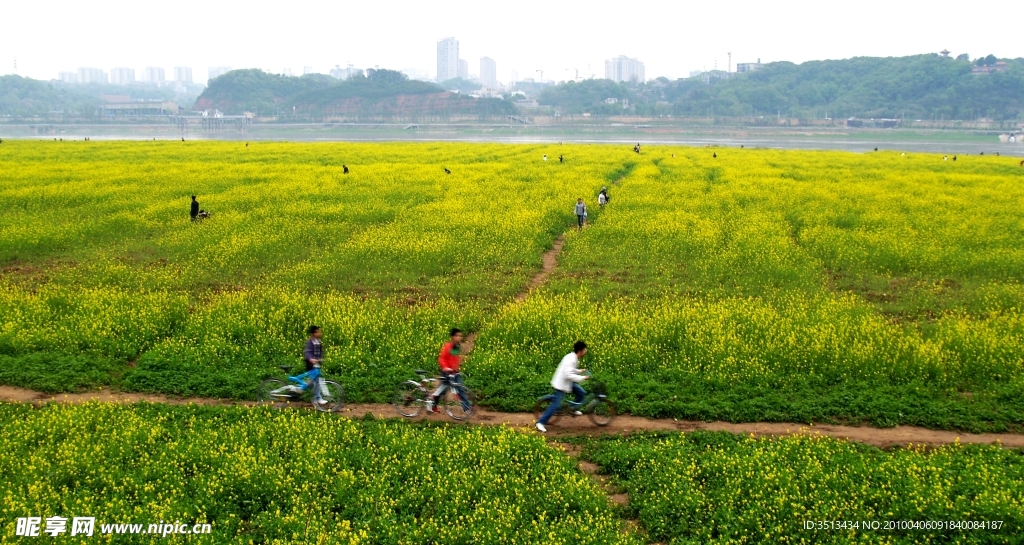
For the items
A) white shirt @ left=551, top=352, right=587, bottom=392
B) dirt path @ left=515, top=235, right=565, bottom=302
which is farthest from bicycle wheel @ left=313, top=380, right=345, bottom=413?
dirt path @ left=515, top=235, right=565, bottom=302

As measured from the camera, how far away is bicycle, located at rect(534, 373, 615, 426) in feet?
37.7

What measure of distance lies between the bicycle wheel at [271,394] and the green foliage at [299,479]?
2.41ft

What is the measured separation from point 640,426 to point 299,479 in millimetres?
5355

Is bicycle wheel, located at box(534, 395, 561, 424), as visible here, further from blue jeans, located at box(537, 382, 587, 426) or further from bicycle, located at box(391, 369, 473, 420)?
bicycle, located at box(391, 369, 473, 420)

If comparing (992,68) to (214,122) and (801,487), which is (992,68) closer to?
(214,122)

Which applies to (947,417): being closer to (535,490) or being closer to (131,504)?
(535,490)

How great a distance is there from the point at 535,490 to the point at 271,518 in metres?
3.32

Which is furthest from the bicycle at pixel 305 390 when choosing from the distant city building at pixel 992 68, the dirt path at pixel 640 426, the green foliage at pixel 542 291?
the distant city building at pixel 992 68

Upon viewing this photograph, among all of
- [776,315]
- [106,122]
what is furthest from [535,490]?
[106,122]

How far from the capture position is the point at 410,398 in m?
11.8

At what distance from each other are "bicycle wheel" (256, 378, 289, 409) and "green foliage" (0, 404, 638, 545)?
74 centimetres

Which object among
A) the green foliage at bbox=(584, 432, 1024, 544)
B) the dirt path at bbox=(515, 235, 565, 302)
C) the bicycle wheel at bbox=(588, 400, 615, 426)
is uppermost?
the dirt path at bbox=(515, 235, 565, 302)

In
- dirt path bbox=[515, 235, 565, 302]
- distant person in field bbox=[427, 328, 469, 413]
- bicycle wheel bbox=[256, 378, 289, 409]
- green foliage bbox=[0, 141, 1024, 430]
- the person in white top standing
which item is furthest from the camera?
dirt path bbox=[515, 235, 565, 302]

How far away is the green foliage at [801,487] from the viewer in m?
8.45
